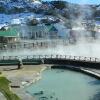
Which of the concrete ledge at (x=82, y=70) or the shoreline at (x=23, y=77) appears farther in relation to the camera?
the concrete ledge at (x=82, y=70)

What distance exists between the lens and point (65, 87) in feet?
83.5

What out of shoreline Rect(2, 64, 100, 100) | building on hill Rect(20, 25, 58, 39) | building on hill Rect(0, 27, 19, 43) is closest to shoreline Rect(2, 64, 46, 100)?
shoreline Rect(2, 64, 100, 100)

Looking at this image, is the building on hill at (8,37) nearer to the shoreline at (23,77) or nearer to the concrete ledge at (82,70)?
the shoreline at (23,77)

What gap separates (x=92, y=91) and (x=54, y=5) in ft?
382

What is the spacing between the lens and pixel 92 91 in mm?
23672

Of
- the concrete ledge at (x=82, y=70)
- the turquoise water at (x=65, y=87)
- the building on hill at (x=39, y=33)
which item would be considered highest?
the building on hill at (x=39, y=33)

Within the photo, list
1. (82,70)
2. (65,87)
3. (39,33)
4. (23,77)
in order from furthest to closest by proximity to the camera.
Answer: (39,33)
(82,70)
(23,77)
(65,87)

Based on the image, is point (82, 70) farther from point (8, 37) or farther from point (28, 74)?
point (8, 37)

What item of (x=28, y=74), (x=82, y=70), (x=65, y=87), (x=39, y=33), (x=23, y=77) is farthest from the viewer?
(x=39, y=33)

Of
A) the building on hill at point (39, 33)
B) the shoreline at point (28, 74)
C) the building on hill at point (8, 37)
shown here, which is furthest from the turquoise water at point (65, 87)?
the building on hill at point (39, 33)

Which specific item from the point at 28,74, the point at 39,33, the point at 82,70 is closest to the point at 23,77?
the point at 28,74

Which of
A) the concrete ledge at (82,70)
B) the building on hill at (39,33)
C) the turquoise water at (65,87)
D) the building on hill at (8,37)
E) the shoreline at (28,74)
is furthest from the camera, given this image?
the building on hill at (39,33)

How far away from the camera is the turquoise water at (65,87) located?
73.1 ft

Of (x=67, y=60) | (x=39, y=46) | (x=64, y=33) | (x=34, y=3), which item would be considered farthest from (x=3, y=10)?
(x=67, y=60)
